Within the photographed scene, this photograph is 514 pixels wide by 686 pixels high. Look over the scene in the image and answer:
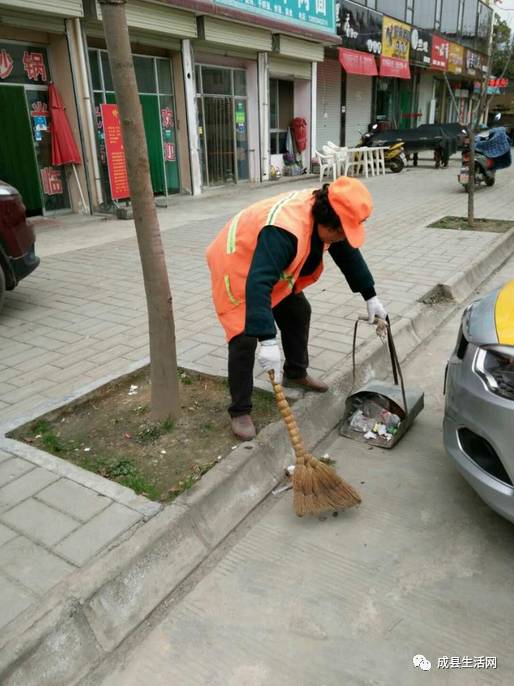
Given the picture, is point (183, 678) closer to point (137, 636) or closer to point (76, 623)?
point (137, 636)

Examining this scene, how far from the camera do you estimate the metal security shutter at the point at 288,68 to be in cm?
1484

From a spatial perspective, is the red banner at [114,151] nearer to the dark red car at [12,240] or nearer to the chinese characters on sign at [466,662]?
the dark red car at [12,240]

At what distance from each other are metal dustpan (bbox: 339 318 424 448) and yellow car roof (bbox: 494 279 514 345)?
659mm

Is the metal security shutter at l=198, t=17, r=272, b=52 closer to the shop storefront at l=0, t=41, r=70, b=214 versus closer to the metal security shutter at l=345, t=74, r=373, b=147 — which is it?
the shop storefront at l=0, t=41, r=70, b=214

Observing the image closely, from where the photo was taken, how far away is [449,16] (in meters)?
27.0

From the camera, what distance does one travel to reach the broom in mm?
2711

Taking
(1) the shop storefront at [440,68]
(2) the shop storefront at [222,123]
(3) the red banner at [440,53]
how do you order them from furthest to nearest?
(1) the shop storefront at [440,68] < (3) the red banner at [440,53] < (2) the shop storefront at [222,123]

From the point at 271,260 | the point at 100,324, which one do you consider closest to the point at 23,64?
the point at 100,324

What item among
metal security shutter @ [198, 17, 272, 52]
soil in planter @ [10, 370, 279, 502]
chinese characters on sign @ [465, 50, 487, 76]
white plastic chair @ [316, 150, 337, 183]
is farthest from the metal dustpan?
chinese characters on sign @ [465, 50, 487, 76]

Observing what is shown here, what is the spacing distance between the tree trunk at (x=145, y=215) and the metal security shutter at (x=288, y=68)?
13.2 meters

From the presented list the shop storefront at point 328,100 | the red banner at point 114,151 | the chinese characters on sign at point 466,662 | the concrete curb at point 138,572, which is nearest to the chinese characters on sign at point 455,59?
the shop storefront at point 328,100

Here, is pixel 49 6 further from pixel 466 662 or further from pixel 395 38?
pixel 395 38

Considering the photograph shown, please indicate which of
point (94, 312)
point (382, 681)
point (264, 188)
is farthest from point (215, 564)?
point (264, 188)

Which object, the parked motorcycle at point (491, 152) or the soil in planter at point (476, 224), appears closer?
the soil in planter at point (476, 224)
